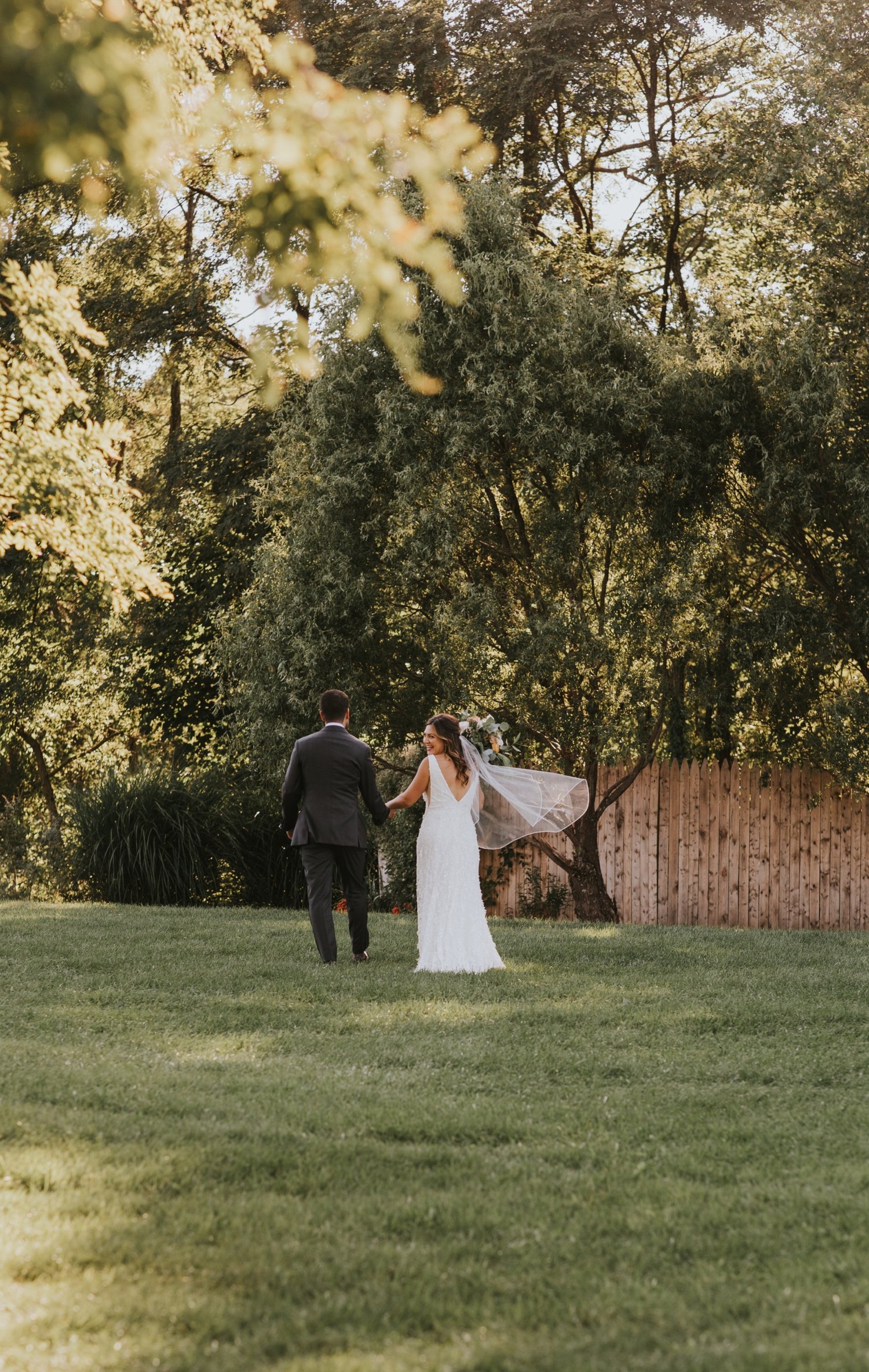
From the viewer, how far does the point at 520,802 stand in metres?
11.5

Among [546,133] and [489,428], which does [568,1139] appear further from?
[546,133]

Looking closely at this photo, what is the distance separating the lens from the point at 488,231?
53.5ft

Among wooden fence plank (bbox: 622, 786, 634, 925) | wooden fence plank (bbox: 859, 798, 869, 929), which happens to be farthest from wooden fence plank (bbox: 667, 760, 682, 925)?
wooden fence plank (bbox: 859, 798, 869, 929)

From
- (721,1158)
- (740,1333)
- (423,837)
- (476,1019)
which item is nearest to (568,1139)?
(721,1158)

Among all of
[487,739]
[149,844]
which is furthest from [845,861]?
[149,844]

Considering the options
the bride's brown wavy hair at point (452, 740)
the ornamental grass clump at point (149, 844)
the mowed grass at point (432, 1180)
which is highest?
the bride's brown wavy hair at point (452, 740)

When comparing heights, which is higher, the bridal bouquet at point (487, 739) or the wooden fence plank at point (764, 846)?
the bridal bouquet at point (487, 739)

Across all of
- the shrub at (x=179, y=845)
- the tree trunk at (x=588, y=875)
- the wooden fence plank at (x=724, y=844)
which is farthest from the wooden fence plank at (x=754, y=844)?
the shrub at (x=179, y=845)

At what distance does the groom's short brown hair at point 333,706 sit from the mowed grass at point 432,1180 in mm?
2550

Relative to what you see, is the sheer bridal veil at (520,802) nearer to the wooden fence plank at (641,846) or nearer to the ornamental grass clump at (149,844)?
the wooden fence plank at (641,846)

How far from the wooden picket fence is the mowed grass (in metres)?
9.17

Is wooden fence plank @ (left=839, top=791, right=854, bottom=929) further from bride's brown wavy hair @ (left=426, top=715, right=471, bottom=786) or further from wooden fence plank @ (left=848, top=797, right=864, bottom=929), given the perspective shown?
bride's brown wavy hair @ (left=426, top=715, right=471, bottom=786)

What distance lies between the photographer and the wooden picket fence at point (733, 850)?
18.0 m

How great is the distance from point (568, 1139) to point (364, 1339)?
1.99m
